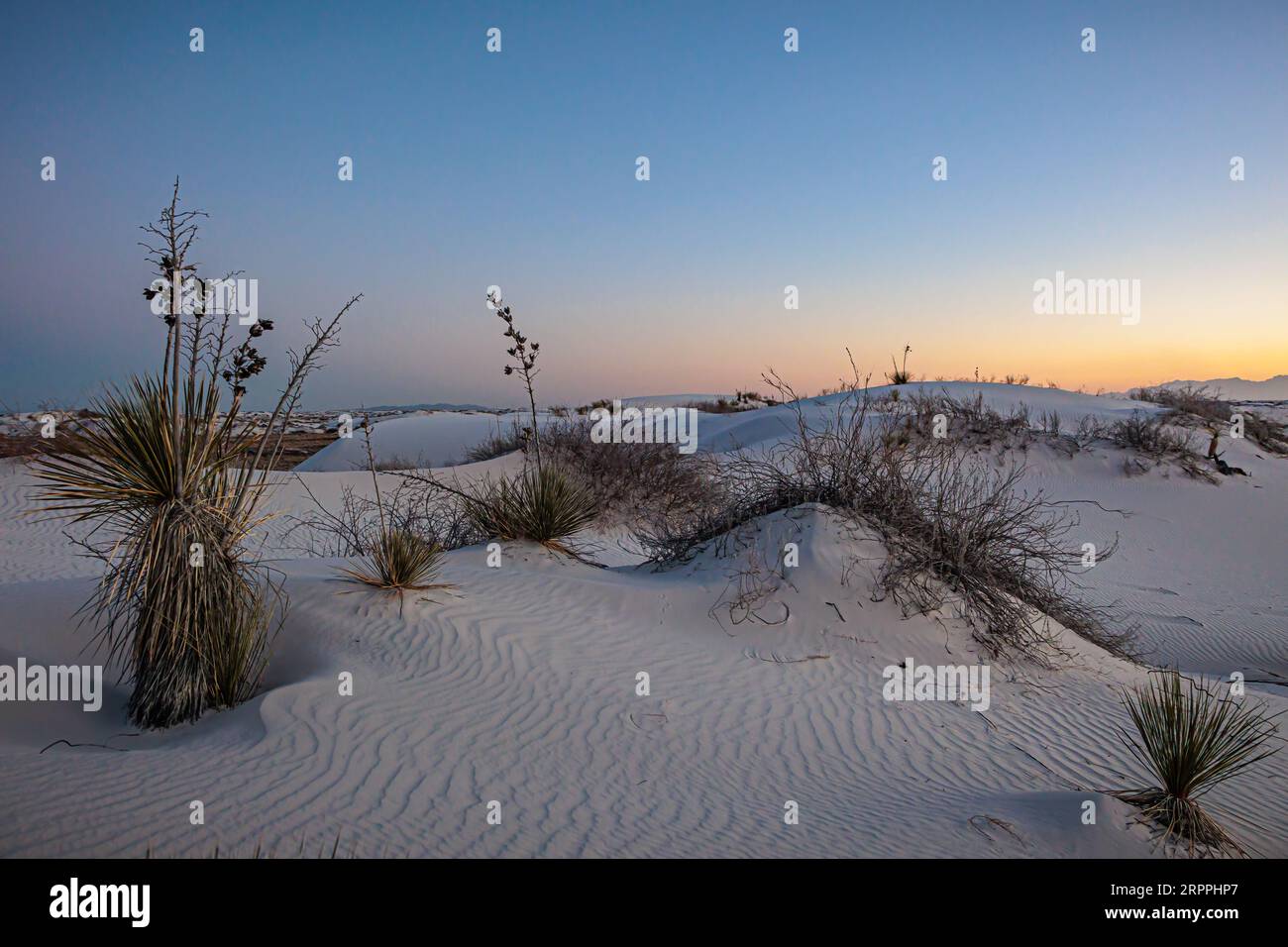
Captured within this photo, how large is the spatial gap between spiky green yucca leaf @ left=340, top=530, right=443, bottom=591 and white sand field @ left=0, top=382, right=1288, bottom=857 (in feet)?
0.72

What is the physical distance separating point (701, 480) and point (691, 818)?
37.2 feet

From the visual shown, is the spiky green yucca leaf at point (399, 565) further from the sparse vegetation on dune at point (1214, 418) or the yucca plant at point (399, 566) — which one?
the sparse vegetation on dune at point (1214, 418)

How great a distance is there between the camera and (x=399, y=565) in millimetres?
6883

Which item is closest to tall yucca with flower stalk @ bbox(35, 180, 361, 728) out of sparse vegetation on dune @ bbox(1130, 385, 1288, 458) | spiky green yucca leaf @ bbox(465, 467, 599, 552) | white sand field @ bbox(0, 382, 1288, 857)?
white sand field @ bbox(0, 382, 1288, 857)

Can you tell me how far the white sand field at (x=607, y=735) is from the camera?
3.88 m

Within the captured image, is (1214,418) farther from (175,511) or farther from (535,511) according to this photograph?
(175,511)

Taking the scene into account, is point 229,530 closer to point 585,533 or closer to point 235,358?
point 235,358

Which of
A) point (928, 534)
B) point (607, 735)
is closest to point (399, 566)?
point (607, 735)

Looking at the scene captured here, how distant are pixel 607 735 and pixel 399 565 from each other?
2.75 meters

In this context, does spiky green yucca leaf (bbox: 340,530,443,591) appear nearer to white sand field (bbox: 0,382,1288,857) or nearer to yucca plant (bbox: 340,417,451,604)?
yucca plant (bbox: 340,417,451,604)

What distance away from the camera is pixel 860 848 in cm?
394

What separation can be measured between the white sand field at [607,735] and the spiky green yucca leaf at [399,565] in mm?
220
